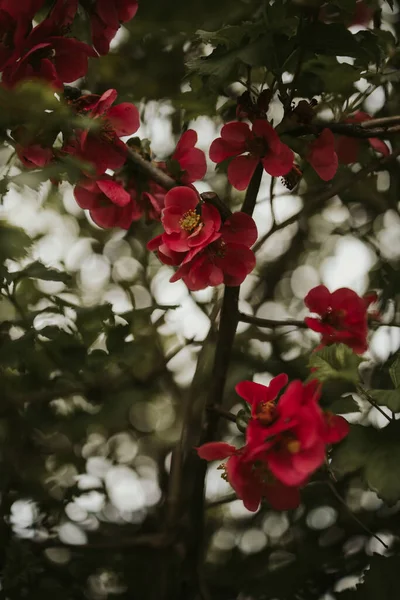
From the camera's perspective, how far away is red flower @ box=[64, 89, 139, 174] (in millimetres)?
605

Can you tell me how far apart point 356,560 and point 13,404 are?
62 cm

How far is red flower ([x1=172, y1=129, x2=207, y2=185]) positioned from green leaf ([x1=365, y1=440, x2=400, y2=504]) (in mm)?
344

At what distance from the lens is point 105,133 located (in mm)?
615

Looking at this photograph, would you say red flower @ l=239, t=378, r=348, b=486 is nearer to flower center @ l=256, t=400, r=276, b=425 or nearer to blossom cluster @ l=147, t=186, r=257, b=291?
flower center @ l=256, t=400, r=276, b=425

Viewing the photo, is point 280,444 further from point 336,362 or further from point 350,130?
point 350,130

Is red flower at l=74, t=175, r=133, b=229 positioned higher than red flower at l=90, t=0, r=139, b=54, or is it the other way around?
red flower at l=90, t=0, r=139, b=54

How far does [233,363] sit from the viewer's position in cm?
120

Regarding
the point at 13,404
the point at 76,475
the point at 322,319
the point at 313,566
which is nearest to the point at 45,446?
the point at 76,475

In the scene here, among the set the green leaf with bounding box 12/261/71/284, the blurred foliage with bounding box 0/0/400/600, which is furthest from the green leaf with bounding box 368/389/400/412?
the green leaf with bounding box 12/261/71/284

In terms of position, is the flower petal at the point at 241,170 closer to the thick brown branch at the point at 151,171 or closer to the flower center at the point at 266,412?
the thick brown branch at the point at 151,171

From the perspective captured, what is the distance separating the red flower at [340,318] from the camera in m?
0.74

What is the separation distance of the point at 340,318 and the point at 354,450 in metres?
0.21

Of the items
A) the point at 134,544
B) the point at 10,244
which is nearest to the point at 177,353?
the point at 134,544

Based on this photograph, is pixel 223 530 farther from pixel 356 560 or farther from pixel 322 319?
pixel 322 319
